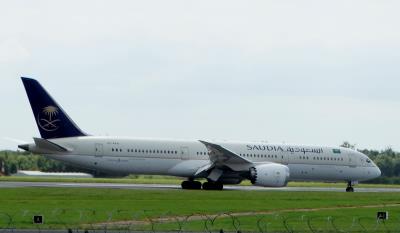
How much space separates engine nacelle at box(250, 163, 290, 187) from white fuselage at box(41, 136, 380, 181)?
4256mm

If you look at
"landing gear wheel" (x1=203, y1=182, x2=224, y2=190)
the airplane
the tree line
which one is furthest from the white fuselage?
the tree line

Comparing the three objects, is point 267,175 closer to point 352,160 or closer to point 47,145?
point 352,160

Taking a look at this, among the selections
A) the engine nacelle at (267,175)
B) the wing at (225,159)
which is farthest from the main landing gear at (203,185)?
the engine nacelle at (267,175)

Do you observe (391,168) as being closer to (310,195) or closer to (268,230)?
(310,195)

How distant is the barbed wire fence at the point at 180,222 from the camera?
31156 mm

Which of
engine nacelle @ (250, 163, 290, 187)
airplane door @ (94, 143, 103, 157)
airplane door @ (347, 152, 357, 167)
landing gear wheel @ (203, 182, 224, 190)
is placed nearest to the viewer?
airplane door @ (94, 143, 103, 157)

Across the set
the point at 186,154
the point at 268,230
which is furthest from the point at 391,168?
the point at 268,230

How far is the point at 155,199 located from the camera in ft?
157

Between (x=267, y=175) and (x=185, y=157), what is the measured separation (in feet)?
19.2

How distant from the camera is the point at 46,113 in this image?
5953 centimetres

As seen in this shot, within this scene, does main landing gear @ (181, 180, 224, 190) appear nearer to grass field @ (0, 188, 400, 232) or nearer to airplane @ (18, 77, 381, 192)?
airplane @ (18, 77, 381, 192)

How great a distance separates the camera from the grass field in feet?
110

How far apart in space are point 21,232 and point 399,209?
21519 millimetres

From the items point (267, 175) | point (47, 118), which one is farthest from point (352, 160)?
point (47, 118)
